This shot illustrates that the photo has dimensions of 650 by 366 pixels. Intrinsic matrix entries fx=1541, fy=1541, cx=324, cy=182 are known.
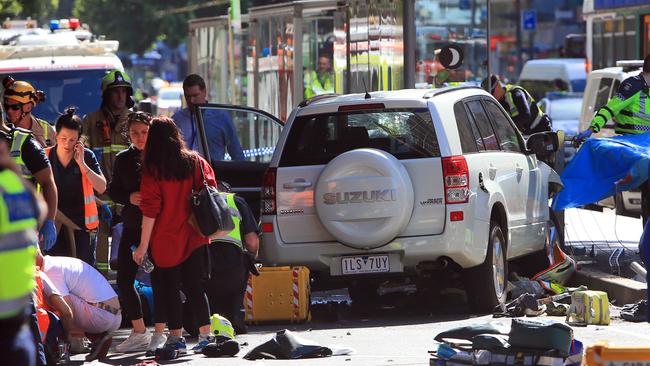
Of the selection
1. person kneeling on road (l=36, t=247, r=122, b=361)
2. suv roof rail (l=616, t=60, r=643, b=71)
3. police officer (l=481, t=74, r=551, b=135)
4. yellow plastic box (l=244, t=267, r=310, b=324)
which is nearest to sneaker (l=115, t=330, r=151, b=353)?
person kneeling on road (l=36, t=247, r=122, b=361)

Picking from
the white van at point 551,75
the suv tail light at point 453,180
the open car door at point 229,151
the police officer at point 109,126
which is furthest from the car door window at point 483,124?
the white van at point 551,75

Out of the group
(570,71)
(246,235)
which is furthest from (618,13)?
(246,235)

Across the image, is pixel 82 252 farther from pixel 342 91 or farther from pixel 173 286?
pixel 342 91

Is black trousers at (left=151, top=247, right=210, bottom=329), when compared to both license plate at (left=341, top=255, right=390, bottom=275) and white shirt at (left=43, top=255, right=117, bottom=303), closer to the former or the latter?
white shirt at (left=43, top=255, right=117, bottom=303)

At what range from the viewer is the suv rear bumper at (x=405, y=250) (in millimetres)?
11289

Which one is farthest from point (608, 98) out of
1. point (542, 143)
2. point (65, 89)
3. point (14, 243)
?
point (14, 243)

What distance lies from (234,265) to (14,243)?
558 cm

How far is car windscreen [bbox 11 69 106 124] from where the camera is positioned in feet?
58.0

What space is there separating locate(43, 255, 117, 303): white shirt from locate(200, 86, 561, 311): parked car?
2.32 metres

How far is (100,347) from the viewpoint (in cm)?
959

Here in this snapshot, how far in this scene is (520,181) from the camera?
12.6 meters

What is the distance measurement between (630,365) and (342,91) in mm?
12064

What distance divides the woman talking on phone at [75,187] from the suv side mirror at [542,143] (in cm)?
384

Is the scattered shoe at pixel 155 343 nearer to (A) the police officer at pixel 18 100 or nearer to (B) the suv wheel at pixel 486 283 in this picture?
(A) the police officer at pixel 18 100
